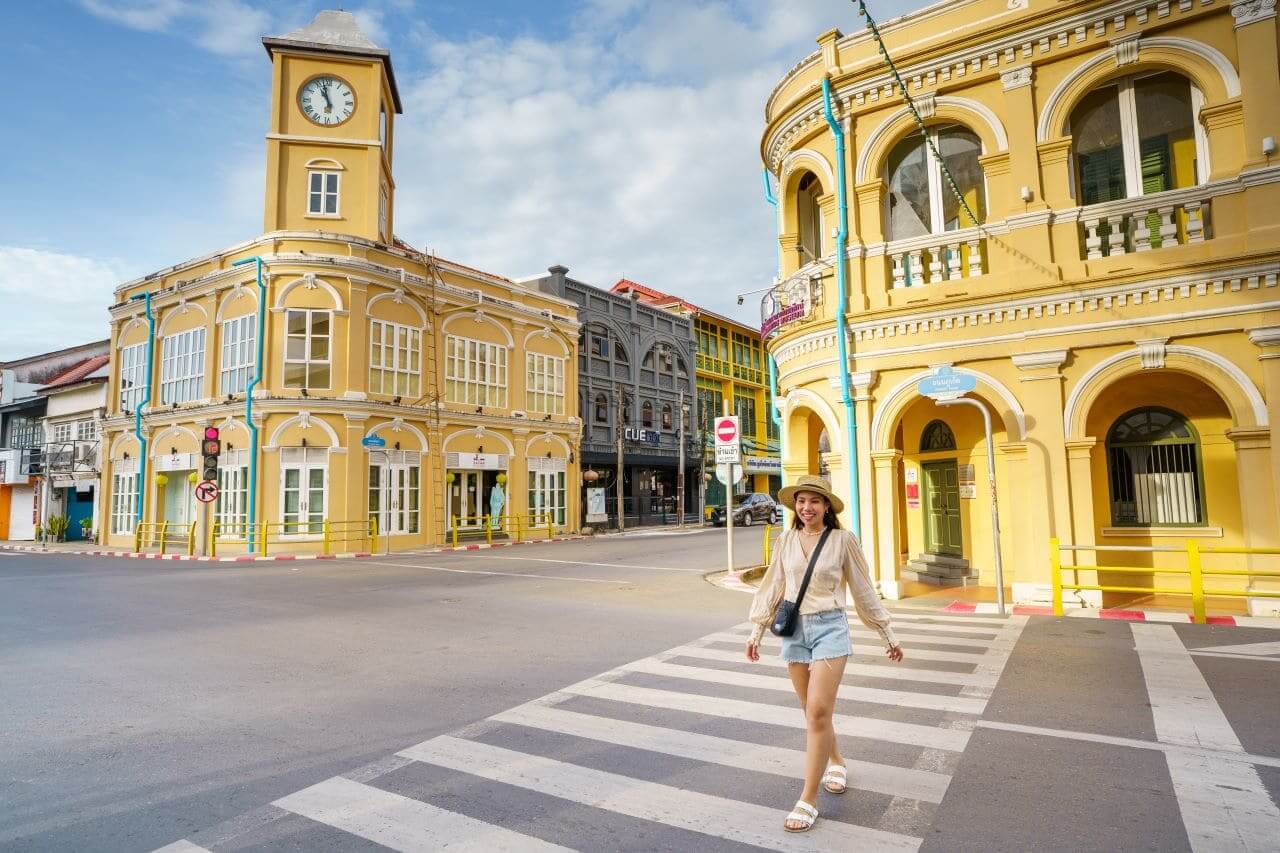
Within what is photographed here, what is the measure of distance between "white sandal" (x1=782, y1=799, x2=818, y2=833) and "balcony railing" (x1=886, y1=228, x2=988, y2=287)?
9.93m

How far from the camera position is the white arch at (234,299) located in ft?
80.2

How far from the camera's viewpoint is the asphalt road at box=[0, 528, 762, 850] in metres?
4.40

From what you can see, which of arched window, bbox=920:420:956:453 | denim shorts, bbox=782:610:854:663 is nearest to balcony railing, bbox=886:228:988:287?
arched window, bbox=920:420:956:453

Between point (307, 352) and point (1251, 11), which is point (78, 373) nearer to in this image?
point (307, 352)

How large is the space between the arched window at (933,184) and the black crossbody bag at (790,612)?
967 centimetres

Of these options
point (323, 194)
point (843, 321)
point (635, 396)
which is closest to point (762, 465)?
point (635, 396)

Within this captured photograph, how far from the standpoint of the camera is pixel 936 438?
1414 cm

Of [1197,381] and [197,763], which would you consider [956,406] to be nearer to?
[1197,381]

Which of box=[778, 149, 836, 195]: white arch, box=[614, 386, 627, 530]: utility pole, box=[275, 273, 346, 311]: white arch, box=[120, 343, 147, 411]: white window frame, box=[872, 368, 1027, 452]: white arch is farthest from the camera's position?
box=[614, 386, 627, 530]: utility pole

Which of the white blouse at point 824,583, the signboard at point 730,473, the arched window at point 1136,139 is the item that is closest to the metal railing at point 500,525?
the signboard at point 730,473

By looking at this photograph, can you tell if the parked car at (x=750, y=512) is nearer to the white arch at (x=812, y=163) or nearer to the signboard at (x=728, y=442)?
the signboard at (x=728, y=442)

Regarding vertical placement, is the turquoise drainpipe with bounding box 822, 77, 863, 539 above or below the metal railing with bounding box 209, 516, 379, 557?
above

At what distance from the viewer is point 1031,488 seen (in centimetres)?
1098

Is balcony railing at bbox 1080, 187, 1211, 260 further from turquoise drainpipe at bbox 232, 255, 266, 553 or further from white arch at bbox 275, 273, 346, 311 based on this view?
turquoise drainpipe at bbox 232, 255, 266, 553
